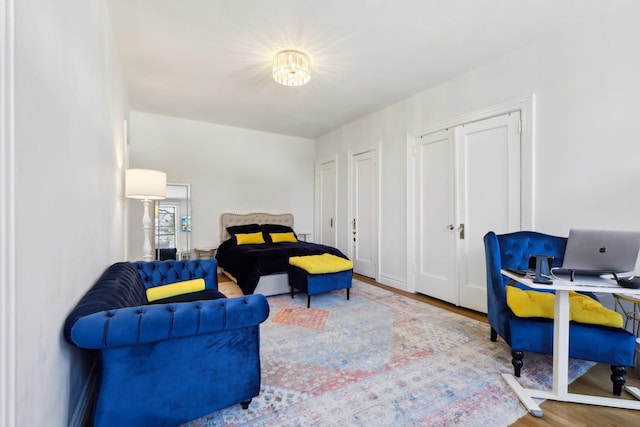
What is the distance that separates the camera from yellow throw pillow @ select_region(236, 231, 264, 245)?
4.95 metres

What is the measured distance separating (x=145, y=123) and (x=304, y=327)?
4.39 meters

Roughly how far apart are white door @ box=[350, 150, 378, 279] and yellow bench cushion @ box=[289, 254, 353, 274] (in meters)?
1.26

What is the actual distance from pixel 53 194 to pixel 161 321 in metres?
0.69

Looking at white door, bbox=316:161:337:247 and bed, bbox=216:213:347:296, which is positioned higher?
white door, bbox=316:161:337:247

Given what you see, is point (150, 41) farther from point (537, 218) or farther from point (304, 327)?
A: point (537, 218)

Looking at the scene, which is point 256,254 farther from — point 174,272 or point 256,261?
point 174,272

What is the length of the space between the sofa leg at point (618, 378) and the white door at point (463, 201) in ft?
4.56

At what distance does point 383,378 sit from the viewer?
202 cm

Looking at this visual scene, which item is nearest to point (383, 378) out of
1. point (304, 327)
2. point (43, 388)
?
point (304, 327)

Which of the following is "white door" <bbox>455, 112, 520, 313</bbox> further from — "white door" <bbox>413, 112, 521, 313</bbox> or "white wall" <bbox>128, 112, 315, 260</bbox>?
"white wall" <bbox>128, 112, 315, 260</bbox>

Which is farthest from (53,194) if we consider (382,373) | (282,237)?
(282,237)

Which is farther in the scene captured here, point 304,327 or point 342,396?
point 304,327

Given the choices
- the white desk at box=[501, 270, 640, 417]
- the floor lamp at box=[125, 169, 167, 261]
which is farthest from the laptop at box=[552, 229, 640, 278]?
the floor lamp at box=[125, 169, 167, 261]

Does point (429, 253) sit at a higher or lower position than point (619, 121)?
lower
